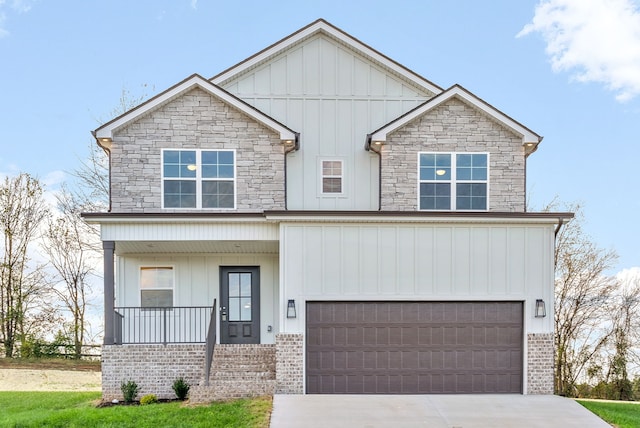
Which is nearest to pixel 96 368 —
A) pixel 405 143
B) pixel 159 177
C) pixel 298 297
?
pixel 159 177

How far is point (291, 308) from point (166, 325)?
149 inches

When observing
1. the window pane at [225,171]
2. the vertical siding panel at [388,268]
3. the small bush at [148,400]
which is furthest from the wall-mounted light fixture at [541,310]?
the small bush at [148,400]

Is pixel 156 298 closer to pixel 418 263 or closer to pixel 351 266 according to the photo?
pixel 351 266

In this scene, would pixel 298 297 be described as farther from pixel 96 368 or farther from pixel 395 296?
pixel 96 368

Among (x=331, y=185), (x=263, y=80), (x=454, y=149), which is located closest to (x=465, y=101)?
(x=454, y=149)

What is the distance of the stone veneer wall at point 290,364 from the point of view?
9.96 m

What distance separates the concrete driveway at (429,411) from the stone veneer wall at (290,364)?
11.2 inches

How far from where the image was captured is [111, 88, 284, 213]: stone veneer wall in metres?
11.2

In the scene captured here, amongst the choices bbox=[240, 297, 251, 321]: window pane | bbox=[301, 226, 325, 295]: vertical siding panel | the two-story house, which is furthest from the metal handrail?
bbox=[301, 226, 325, 295]: vertical siding panel

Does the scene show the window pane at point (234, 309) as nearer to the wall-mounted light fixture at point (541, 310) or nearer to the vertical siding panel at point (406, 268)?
the vertical siding panel at point (406, 268)

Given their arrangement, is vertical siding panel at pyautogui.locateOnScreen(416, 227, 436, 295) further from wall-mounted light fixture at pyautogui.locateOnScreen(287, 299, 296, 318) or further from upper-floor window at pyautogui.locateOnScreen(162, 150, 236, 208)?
upper-floor window at pyautogui.locateOnScreen(162, 150, 236, 208)

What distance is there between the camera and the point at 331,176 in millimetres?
12297

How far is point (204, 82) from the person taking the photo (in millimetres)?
11484

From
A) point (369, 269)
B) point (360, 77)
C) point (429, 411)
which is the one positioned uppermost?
point (360, 77)
